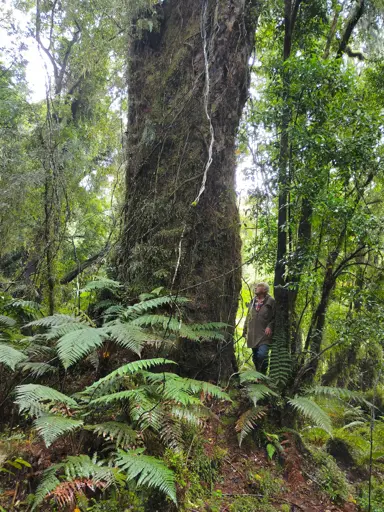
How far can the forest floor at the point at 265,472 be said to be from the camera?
11.0ft

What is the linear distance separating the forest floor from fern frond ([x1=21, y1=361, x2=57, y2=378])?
1690mm

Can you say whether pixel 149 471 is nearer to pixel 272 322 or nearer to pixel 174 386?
pixel 174 386

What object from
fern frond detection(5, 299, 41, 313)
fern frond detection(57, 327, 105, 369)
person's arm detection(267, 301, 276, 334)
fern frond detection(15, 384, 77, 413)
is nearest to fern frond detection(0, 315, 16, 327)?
fern frond detection(5, 299, 41, 313)

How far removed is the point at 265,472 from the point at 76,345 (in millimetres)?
2396

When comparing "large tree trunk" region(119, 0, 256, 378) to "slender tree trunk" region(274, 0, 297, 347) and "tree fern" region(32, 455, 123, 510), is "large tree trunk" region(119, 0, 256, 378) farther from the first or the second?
"tree fern" region(32, 455, 123, 510)

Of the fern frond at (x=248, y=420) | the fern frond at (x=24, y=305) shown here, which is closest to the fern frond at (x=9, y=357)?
the fern frond at (x=24, y=305)

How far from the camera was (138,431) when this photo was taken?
2768 mm

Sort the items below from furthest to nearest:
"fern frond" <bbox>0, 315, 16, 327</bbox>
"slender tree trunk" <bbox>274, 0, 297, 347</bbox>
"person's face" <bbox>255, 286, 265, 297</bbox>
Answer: "person's face" <bbox>255, 286, 265, 297</bbox> → "slender tree trunk" <bbox>274, 0, 297, 347</bbox> → "fern frond" <bbox>0, 315, 16, 327</bbox>

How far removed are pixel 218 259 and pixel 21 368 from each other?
2.75m

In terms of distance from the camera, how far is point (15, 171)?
750 cm

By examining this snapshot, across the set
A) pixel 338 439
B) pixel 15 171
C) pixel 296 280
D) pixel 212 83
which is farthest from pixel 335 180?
pixel 15 171

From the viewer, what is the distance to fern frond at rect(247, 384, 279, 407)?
3903mm

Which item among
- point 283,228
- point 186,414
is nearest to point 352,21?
point 283,228

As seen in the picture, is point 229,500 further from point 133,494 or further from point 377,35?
point 377,35
